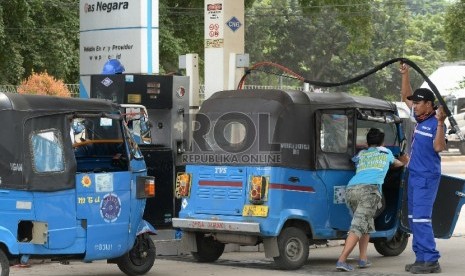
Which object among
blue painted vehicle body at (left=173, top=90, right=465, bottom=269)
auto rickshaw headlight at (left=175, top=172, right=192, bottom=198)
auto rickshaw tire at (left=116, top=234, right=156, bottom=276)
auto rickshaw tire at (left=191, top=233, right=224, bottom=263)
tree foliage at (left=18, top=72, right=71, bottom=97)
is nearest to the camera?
auto rickshaw tire at (left=116, top=234, right=156, bottom=276)

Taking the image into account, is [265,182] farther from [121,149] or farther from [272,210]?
[121,149]

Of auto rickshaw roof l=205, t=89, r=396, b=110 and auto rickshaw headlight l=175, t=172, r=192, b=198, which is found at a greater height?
auto rickshaw roof l=205, t=89, r=396, b=110

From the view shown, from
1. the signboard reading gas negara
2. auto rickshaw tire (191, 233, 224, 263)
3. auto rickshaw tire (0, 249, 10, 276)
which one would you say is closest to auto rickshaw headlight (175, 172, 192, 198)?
auto rickshaw tire (191, 233, 224, 263)

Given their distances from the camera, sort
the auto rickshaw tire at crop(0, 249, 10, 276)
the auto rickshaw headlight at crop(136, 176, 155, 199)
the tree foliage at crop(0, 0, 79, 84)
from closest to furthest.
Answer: the auto rickshaw tire at crop(0, 249, 10, 276) → the auto rickshaw headlight at crop(136, 176, 155, 199) → the tree foliage at crop(0, 0, 79, 84)

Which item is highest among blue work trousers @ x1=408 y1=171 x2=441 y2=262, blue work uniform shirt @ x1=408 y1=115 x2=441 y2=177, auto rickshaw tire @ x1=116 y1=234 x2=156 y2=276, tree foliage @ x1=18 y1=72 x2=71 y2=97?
tree foliage @ x1=18 y1=72 x2=71 y2=97

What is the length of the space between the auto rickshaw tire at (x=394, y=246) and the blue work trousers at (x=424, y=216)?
1.84 metres

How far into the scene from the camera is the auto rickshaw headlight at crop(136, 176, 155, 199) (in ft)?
37.6

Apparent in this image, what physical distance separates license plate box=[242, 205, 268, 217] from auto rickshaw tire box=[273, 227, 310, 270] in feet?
1.30

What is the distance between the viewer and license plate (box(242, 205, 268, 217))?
472 inches

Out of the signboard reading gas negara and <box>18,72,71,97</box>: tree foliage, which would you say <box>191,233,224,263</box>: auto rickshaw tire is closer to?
the signboard reading gas negara

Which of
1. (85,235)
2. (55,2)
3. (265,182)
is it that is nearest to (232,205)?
(265,182)

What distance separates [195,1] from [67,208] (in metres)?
19.6

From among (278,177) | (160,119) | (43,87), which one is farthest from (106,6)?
(43,87)

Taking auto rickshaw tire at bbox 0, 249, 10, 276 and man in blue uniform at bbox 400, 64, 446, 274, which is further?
man in blue uniform at bbox 400, 64, 446, 274
